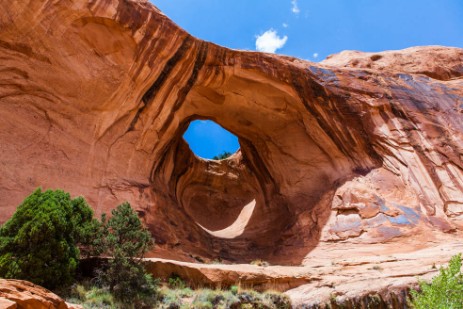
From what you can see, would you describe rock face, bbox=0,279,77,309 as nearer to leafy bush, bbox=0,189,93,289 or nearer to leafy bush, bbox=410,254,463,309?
leafy bush, bbox=0,189,93,289

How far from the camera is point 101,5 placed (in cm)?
1298

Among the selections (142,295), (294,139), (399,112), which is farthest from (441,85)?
(142,295)

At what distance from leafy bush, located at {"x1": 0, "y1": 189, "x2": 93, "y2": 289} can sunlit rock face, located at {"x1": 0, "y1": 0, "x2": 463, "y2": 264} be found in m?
2.98

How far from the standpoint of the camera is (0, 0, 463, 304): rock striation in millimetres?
12047

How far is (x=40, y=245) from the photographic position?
23.7ft

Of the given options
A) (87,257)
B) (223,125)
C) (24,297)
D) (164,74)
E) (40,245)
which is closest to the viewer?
(24,297)

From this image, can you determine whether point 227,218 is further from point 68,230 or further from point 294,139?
point 68,230

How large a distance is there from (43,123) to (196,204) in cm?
1281

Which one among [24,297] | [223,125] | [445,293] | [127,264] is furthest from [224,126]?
[24,297]

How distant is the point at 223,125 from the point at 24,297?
15.1m

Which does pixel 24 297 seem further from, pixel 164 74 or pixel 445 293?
pixel 164 74

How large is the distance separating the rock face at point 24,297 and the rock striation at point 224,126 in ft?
19.0

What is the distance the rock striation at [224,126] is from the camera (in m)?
12.0

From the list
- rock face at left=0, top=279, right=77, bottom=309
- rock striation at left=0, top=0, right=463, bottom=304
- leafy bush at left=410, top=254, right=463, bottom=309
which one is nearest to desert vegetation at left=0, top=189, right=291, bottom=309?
rock face at left=0, top=279, right=77, bottom=309
